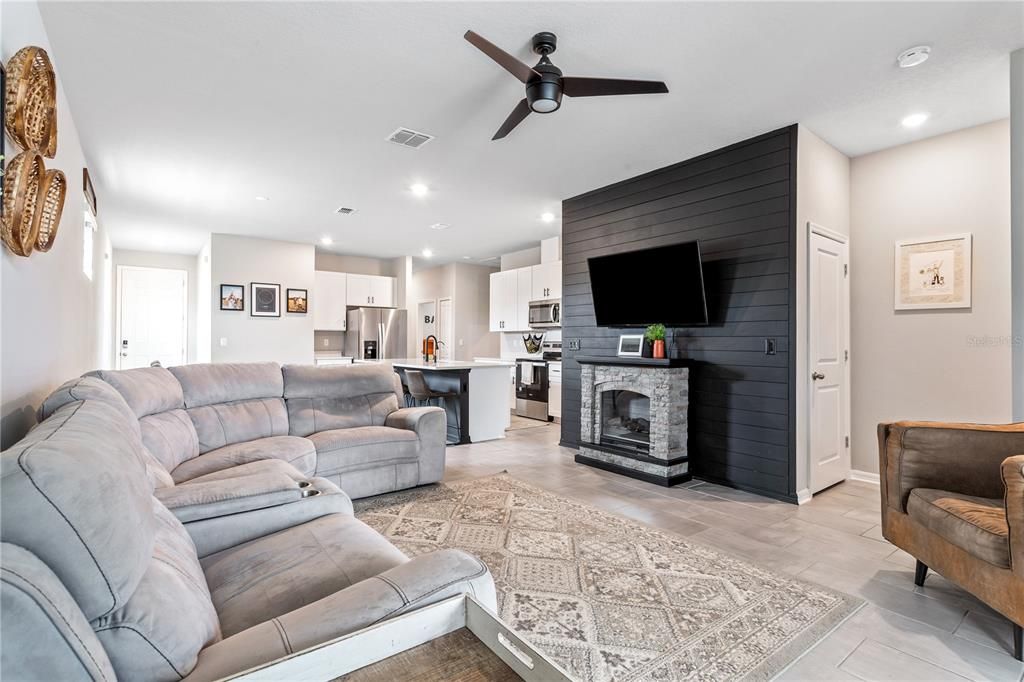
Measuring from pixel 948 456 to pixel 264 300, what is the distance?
7638mm

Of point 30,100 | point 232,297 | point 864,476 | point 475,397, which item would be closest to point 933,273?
→ point 864,476

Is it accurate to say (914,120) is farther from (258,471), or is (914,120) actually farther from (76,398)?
(76,398)

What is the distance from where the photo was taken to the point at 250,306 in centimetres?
714

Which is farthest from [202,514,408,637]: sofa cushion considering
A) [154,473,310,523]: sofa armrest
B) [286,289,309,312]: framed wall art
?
[286,289,309,312]: framed wall art

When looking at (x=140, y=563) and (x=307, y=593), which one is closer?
(x=140, y=563)

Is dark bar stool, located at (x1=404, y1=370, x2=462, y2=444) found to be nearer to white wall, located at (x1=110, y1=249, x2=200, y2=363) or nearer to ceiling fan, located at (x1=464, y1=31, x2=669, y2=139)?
ceiling fan, located at (x1=464, y1=31, x2=669, y2=139)

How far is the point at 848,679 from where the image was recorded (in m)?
1.67

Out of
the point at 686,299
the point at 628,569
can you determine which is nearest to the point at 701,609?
the point at 628,569

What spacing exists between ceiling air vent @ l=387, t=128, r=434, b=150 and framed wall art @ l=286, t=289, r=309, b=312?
4556 mm

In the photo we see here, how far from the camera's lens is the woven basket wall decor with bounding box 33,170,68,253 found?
1.83 metres

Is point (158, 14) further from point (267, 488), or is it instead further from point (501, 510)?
point (501, 510)

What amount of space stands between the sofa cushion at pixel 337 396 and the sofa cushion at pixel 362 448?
0.12 meters

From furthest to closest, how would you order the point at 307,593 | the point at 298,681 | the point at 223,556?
the point at 223,556 → the point at 307,593 → the point at 298,681

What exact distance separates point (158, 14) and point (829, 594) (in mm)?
4072
